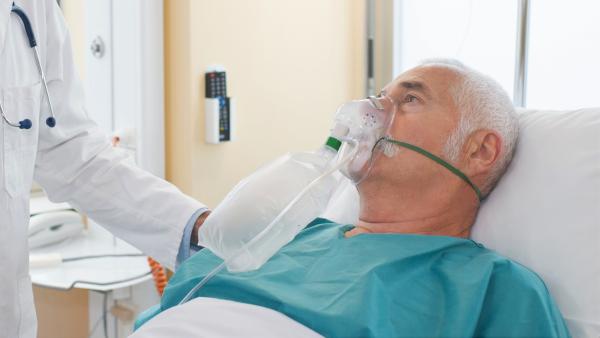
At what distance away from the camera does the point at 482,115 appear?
53.1 inches

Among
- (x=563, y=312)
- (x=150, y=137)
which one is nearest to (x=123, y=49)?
(x=150, y=137)

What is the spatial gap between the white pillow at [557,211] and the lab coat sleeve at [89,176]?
71cm

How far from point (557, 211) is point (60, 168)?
3.71ft

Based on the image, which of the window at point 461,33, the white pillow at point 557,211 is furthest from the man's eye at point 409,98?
the window at point 461,33

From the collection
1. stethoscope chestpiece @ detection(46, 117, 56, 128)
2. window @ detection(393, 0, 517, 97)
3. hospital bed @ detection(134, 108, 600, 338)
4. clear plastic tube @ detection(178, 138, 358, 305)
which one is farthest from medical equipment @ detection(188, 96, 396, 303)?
window @ detection(393, 0, 517, 97)

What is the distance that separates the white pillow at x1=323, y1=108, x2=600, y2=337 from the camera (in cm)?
120

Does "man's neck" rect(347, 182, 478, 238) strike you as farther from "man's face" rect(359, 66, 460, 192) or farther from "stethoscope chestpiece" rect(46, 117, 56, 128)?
"stethoscope chestpiece" rect(46, 117, 56, 128)

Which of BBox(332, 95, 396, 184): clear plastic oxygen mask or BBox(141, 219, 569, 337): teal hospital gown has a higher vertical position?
BBox(332, 95, 396, 184): clear plastic oxygen mask

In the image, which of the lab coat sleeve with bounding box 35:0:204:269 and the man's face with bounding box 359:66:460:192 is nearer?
the man's face with bounding box 359:66:460:192

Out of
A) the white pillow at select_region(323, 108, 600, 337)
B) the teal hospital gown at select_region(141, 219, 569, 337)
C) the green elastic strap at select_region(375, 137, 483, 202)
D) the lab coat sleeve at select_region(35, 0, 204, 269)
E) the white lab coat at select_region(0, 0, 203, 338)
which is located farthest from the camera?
the lab coat sleeve at select_region(35, 0, 204, 269)

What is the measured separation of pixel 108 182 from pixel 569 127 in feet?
3.47

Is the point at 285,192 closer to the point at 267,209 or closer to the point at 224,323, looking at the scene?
the point at 267,209

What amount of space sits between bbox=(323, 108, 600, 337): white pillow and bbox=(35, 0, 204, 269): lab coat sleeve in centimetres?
71

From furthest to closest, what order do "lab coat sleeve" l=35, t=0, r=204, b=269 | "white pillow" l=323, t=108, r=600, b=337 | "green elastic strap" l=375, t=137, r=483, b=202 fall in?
"lab coat sleeve" l=35, t=0, r=204, b=269
"green elastic strap" l=375, t=137, r=483, b=202
"white pillow" l=323, t=108, r=600, b=337
